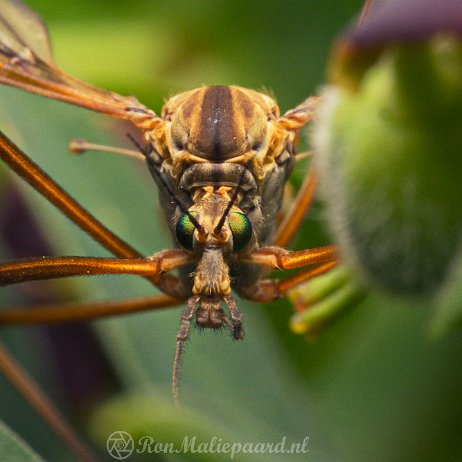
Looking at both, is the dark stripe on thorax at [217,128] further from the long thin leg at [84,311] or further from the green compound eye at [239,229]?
the long thin leg at [84,311]

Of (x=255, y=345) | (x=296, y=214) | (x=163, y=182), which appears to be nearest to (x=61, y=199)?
(x=163, y=182)

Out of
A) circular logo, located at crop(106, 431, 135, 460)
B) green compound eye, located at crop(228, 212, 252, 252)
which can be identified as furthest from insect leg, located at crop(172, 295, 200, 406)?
circular logo, located at crop(106, 431, 135, 460)

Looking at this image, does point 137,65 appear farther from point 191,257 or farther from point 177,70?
point 191,257

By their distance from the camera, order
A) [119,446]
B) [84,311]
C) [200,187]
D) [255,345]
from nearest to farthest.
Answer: [200,187] → [119,446] → [84,311] → [255,345]

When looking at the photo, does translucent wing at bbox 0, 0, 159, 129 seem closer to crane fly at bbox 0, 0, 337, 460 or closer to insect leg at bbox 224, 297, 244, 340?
crane fly at bbox 0, 0, 337, 460

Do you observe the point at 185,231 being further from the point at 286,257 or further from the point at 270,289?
the point at 270,289

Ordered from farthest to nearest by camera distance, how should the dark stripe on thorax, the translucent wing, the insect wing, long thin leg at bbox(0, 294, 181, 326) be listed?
long thin leg at bbox(0, 294, 181, 326) < the insect wing < the translucent wing < the dark stripe on thorax

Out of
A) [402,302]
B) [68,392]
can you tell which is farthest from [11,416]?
[402,302]
